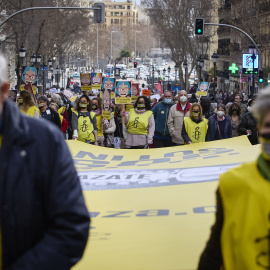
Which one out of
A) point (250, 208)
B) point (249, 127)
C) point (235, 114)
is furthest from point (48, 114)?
point (250, 208)

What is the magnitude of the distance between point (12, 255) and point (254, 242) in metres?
0.82

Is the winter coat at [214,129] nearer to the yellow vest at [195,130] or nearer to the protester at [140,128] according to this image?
the yellow vest at [195,130]

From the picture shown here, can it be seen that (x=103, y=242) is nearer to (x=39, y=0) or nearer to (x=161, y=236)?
(x=161, y=236)

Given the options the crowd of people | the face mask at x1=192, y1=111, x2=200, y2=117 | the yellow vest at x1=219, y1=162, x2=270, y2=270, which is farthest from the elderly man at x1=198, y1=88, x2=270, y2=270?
the face mask at x1=192, y1=111, x2=200, y2=117

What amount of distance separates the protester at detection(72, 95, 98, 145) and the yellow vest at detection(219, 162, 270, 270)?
1020 cm

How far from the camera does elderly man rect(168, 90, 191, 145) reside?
13125mm

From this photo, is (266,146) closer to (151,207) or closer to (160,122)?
(151,207)

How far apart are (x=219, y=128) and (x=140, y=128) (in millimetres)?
1676

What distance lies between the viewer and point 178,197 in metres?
5.20

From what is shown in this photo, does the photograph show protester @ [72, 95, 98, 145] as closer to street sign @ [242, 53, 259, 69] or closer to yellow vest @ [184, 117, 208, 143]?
yellow vest @ [184, 117, 208, 143]

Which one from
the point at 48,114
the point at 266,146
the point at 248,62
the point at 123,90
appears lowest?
the point at 48,114

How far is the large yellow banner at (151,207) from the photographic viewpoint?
4.08 meters

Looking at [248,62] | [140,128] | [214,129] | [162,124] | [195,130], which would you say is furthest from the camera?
[248,62]

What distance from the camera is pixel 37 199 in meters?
2.67
